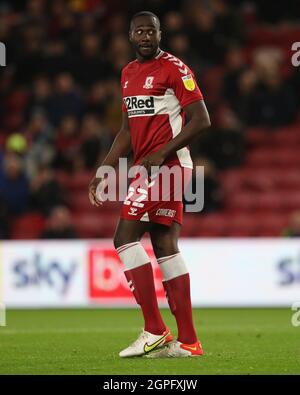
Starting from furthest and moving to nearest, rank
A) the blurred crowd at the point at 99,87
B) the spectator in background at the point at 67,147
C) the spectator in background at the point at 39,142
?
the spectator in background at the point at 67,147
the spectator in background at the point at 39,142
the blurred crowd at the point at 99,87

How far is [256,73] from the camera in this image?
638 inches

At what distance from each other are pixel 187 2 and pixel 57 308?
620cm

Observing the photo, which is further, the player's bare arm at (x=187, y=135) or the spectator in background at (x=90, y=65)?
the spectator in background at (x=90, y=65)

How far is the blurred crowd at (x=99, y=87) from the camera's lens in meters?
15.2

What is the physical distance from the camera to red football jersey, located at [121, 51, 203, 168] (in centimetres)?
688

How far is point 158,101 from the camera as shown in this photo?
22.8 feet

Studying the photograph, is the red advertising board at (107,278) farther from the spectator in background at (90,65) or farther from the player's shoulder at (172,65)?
the player's shoulder at (172,65)

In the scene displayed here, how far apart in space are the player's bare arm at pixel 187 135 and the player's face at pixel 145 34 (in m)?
0.48

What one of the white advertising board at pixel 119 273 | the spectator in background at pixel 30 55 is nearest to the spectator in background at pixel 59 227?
the white advertising board at pixel 119 273

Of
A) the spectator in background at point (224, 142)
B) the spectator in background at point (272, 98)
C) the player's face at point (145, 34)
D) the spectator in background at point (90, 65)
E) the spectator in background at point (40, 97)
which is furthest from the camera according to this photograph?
the spectator in background at point (90, 65)

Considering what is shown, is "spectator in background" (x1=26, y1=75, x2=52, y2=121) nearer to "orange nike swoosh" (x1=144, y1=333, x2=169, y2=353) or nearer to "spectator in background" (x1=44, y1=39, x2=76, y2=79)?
"spectator in background" (x1=44, y1=39, x2=76, y2=79)

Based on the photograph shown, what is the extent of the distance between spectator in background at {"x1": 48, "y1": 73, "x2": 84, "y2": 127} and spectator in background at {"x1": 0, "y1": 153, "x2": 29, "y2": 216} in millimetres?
1503

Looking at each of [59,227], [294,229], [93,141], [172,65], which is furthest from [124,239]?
[93,141]

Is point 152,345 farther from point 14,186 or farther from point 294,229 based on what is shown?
point 14,186
